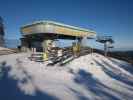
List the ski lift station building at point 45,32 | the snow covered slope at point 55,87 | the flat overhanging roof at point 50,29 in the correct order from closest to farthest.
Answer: the snow covered slope at point 55,87 < the flat overhanging roof at point 50,29 < the ski lift station building at point 45,32

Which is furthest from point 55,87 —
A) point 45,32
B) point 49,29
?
point 49,29

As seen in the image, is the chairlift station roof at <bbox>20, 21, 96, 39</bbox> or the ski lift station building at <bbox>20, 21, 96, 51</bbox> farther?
the ski lift station building at <bbox>20, 21, 96, 51</bbox>

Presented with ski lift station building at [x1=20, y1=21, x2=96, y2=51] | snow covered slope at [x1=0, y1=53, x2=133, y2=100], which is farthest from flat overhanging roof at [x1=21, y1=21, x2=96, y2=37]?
snow covered slope at [x1=0, y1=53, x2=133, y2=100]

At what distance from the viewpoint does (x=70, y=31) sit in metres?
23.2

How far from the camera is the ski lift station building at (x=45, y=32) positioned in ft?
64.2

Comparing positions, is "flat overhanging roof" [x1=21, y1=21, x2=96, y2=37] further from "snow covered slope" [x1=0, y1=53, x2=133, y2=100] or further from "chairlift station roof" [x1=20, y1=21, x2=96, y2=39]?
"snow covered slope" [x1=0, y1=53, x2=133, y2=100]

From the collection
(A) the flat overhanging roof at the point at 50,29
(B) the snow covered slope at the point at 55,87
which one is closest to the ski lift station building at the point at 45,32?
(A) the flat overhanging roof at the point at 50,29

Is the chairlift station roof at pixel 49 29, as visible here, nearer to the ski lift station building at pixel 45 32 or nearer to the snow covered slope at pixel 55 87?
the ski lift station building at pixel 45 32

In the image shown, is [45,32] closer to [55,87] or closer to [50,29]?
[50,29]

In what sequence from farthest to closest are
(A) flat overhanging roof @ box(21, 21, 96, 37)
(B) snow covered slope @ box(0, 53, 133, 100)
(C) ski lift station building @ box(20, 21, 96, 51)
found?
(C) ski lift station building @ box(20, 21, 96, 51)
(A) flat overhanging roof @ box(21, 21, 96, 37)
(B) snow covered slope @ box(0, 53, 133, 100)

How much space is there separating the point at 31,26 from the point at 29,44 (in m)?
5.28

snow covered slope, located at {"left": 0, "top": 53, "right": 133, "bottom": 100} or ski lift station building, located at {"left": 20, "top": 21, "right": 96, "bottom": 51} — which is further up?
ski lift station building, located at {"left": 20, "top": 21, "right": 96, "bottom": 51}

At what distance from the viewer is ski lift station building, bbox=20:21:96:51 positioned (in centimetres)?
1956

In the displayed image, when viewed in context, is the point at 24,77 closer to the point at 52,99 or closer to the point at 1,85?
the point at 1,85
